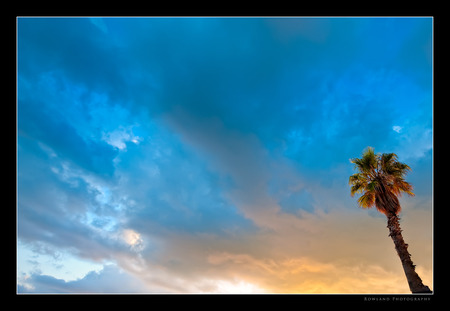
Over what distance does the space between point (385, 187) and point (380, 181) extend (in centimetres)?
59

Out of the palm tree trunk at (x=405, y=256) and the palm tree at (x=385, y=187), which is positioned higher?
the palm tree at (x=385, y=187)

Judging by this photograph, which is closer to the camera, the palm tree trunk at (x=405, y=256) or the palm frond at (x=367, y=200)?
the palm tree trunk at (x=405, y=256)

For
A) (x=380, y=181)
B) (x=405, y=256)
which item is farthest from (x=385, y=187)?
(x=405, y=256)

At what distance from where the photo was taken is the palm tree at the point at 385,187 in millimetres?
15870

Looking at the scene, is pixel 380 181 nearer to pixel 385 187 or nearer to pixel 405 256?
pixel 385 187

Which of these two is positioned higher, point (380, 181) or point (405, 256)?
point (380, 181)

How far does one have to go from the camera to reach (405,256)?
15.0 m

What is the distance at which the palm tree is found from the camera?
15.9m

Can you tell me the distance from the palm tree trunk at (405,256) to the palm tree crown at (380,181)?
784 millimetres

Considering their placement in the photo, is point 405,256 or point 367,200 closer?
point 405,256

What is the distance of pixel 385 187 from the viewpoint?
17.3m
